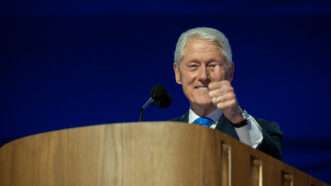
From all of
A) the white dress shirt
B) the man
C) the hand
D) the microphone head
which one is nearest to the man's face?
the man

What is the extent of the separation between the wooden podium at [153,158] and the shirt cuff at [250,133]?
287 mm

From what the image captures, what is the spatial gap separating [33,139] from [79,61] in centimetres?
159

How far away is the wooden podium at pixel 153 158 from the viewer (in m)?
2.16

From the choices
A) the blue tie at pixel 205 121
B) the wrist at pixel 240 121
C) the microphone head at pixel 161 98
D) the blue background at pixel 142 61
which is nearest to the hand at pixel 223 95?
the wrist at pixel 240 121

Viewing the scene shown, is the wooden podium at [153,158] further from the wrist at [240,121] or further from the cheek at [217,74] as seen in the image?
the cheek at [217,74]

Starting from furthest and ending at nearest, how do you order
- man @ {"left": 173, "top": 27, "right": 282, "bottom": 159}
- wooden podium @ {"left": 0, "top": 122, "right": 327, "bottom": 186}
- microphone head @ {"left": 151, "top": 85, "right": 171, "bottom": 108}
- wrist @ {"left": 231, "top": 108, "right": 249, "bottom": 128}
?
man @ {"left": 173, "top": 27, "right": 282, "bottom": 159} → microphone head @ {"left": 151, "top": 85, "right": 171, "bottom": 108} → wrist @ {"left": 231, "top": 108, "right": 249, "bottom": 128} → wooden podium @ {"left": 0, "top": 122, "right": 327, "bottom": 186}

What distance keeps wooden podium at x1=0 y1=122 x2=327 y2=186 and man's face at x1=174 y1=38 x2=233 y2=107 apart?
828mm

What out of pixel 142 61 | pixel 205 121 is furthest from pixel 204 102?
pixel 142 61

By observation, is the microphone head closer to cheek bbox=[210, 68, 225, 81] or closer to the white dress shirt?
cheek bbox=[210, 68, 225, 81]

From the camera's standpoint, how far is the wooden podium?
7.08 ft

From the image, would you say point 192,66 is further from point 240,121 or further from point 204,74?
point 240,121

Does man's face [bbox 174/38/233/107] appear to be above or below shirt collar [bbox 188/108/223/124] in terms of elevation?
above

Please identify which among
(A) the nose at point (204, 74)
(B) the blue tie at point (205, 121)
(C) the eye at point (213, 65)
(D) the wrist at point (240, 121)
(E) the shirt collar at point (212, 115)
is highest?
(C) the eye at point (213, 65)

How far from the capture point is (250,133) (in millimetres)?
2566
